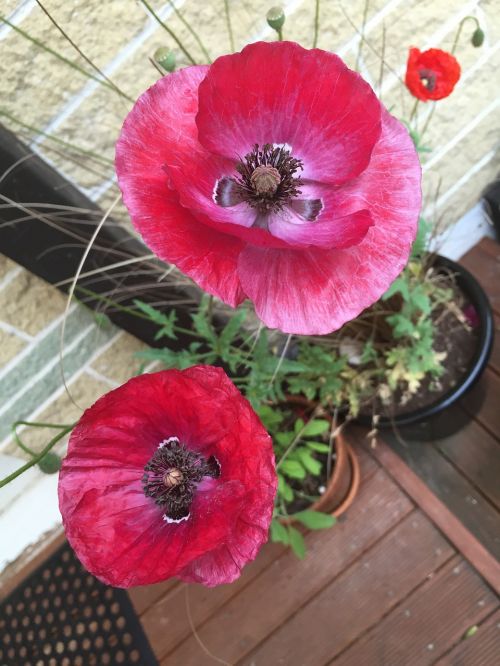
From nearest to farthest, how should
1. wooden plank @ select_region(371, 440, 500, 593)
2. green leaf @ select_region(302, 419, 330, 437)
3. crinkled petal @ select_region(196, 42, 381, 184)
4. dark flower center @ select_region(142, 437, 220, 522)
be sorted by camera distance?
1. crinkled petal @ select_region(196, 42, 381, 184)
2. dark flower center @ select_region(142, 437, 220, 522)
3. green leaf @ select_region(302, 419, 330, 437)
4. wooden plank @ select_region(371, 440, 500, 593)

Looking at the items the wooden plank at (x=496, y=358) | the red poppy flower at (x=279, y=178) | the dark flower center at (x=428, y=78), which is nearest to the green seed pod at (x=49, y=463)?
the red poppy flower at (x=279, y=178)

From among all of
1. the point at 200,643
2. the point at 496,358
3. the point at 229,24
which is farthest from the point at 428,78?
the point at 200,643

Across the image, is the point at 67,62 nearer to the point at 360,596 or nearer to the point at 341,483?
the point at 341,483

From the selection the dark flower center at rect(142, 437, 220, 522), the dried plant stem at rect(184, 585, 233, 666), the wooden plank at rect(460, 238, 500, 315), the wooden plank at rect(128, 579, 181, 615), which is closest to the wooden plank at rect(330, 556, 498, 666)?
the dried plant stem at rect(184, 585, 233, 666)

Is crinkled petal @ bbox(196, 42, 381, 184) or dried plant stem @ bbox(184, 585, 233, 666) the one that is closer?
crinkled petal @ bbox(196, 42, 381, 184)

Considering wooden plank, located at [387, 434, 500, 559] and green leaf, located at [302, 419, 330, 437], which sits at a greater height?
green leaf, located at [302, 419, 330, 437]

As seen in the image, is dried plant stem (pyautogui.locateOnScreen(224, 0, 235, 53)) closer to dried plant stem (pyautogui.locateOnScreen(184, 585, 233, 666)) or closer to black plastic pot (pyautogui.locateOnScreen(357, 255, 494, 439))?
black plastic pot (pyautogui.locateOnScreen(357, 255, 494, 439))

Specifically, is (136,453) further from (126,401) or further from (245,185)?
(245,185)
